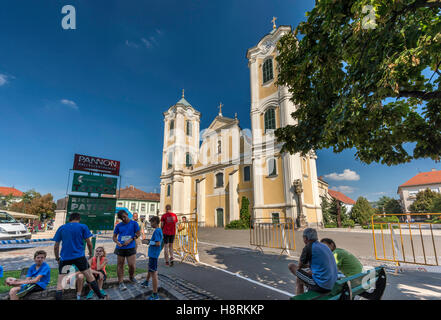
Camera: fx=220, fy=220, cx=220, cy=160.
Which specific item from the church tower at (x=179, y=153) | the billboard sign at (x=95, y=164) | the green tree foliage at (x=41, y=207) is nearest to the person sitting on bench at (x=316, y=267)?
the billboard sign at (x=95, y=164)

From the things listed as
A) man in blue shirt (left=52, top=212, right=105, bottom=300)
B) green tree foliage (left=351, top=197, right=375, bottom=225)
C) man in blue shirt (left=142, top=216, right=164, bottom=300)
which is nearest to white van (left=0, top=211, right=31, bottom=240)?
man in blue shirt (left=52, top=212, right=105, bottom=300)

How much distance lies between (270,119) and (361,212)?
16.9 meters

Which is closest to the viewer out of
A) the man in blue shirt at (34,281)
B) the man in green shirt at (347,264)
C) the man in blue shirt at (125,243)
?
the man in blue shirt at (34,281)

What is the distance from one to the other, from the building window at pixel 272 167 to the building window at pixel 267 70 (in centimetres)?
875

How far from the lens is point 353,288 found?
125 inches

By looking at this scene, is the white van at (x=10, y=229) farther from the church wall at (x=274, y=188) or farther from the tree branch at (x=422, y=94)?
the church wall at (x=274, y=188)

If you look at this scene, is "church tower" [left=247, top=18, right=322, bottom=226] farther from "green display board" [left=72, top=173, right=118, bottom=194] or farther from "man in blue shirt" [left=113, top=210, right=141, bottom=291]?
"man in blue shirt" [left=113, top=210, right=141, bottom=291]

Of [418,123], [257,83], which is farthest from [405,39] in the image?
[257,83]

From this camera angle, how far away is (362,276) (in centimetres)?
329

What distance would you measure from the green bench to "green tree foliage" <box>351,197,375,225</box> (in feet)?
88.5

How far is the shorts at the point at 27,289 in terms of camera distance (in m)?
3.63

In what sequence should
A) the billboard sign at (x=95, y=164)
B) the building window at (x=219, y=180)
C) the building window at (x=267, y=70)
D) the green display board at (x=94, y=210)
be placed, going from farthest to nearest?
the building window at (x=219, y=180) → the building window at (x=267, y=70) → the billboard sign at (x=95, y=164) → the green display board at (x=94, y=210)

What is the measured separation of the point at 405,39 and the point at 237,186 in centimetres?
2192
